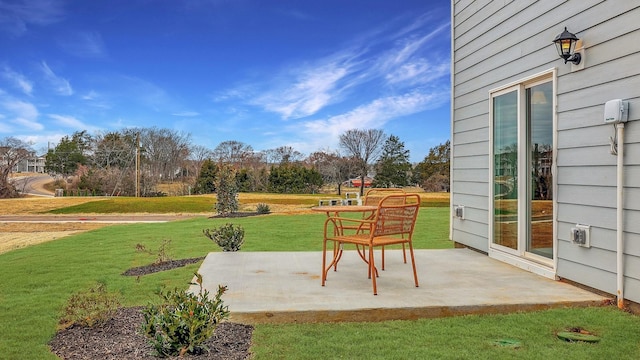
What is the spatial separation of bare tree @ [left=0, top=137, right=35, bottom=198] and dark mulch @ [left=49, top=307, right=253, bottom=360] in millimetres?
31037

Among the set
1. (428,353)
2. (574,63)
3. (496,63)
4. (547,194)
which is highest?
(496,63)

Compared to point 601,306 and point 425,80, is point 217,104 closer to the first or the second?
point 425,80

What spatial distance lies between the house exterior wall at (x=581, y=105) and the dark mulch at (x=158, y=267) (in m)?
3.77

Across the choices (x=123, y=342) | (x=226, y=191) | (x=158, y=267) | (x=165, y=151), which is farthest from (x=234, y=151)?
(x=123, y=342)

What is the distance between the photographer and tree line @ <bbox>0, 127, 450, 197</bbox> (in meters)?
30.9

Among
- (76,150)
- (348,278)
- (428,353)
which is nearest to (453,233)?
(348,278)

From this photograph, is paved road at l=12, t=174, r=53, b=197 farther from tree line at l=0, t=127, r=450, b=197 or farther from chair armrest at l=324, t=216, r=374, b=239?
chair armrest at l=324, t=216, r=374, b=239

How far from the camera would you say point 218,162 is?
30.8 m

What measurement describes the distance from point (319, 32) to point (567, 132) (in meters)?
15.7

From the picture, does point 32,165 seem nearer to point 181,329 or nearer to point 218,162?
point 218,162

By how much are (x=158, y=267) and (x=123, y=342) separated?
118 inches

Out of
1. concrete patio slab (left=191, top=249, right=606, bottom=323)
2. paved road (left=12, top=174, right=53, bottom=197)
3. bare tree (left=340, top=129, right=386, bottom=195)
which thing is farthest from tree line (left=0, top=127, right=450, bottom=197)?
concrete patio slab (left=191, top=249, right=606, bottom=323)

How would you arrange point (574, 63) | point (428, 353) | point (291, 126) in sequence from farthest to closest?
point (291, 126)
point (574, 63)
point (428, 353)

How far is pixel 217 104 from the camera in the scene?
27062 mm
